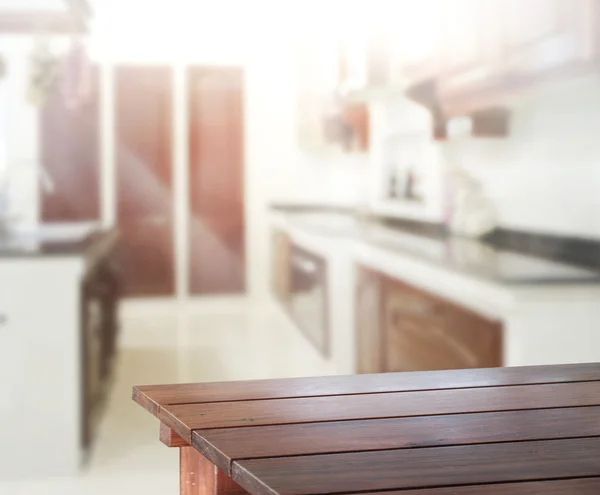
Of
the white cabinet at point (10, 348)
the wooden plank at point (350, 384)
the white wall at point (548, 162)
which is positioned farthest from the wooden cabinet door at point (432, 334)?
the white cabinet at point (10, 348)

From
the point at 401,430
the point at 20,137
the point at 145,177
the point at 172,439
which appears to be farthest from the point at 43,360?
the point at 20,137

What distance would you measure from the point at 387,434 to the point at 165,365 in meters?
2.96

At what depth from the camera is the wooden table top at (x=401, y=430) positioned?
645 millimetres

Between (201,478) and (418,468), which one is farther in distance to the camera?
(201,478)

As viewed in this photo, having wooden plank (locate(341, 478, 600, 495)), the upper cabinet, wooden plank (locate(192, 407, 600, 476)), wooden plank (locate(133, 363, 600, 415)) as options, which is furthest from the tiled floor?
wooden plank (locate(341, 478, 600, 495))

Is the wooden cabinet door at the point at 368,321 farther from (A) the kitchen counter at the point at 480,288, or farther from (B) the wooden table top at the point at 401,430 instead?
(B) the wooden table top at the point at 401,430

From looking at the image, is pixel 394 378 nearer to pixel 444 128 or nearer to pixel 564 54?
pixel 564 54

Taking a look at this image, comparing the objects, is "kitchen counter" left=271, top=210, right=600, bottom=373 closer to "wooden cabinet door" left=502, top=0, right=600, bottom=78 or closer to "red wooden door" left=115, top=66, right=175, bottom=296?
"wooden cabinet door" left=502, top=0, right=600, bottom=78

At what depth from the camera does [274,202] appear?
5.25m

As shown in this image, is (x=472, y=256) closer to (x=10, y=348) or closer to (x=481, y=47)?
(x=481, y=47)

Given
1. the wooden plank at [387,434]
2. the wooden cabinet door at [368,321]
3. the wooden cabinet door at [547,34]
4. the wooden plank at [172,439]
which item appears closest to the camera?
the wooden plank at [387,434]

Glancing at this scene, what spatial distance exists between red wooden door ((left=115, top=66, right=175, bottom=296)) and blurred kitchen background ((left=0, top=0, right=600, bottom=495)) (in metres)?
0.01

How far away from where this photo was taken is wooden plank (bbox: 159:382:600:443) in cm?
80

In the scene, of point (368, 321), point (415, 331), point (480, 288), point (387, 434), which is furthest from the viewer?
point (368, 321)
